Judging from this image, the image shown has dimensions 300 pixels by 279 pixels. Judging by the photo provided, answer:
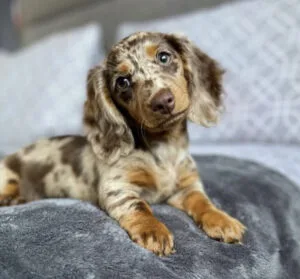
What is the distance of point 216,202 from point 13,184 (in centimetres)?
80

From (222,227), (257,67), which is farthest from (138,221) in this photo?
(257,67)

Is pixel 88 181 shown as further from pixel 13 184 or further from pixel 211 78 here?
pixel 211 78

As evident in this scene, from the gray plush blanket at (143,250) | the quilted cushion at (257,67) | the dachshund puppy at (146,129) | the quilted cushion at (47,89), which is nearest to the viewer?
the gray plush blanket at (143,250)

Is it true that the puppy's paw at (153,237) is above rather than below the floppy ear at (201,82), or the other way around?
below

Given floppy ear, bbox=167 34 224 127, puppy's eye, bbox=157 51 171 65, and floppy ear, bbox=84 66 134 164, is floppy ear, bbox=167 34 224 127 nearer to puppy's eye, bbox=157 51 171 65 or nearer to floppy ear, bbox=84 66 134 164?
puppy's eye, bbox=157 51 171 65

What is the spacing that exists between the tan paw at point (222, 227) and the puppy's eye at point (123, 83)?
46cm

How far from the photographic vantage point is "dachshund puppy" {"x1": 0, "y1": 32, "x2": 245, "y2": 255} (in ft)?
4.22

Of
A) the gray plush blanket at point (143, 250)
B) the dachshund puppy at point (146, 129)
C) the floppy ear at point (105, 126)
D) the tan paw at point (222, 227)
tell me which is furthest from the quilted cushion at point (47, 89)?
the tan paw at point (222, 227)

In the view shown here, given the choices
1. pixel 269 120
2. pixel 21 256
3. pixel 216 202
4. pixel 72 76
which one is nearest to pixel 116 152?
pixel 216 202

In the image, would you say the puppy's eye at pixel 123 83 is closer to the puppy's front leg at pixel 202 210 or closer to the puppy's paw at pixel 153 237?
the puppy's front leg at pixel 202 210

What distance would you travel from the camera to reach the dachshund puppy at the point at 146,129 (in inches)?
50.6

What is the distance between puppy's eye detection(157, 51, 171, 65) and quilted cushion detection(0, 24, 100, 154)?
4.41 ft

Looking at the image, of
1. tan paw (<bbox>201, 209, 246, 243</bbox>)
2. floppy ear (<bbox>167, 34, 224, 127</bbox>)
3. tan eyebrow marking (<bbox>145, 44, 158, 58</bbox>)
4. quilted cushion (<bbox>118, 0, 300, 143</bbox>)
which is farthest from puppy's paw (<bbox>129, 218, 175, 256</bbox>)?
quilted cushion (<bbox>118, 0, 300, 143</bbox>)

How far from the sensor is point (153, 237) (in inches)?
42.6
